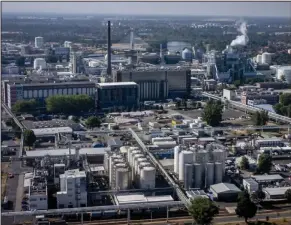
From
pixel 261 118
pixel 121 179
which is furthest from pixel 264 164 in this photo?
pixel 261 118

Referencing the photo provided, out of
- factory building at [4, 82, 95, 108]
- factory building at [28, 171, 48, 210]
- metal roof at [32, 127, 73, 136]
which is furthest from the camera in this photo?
factory building at [4, 82, 95, 108]

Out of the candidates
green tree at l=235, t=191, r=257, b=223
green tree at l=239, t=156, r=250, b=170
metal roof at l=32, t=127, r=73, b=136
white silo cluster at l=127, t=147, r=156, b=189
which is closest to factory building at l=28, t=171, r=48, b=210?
white silo cluster at l=127, t=147, r=156, b=189

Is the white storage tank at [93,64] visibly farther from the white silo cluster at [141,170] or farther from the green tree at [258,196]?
the green tree at [258,196]

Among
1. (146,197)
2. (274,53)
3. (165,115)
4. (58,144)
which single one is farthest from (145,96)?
(274,53)

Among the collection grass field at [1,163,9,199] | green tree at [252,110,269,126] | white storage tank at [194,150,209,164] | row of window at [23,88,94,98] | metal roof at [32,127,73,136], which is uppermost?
white storage tank at [194,150,209,164]

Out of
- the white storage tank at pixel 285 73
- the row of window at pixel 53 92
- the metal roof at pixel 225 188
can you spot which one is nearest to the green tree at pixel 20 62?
the row of window at pixel 53 92

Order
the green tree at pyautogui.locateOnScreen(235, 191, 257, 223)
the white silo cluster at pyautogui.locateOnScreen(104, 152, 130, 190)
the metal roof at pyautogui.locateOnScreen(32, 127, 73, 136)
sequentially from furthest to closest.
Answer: the metal roof at pyautogui.locateOnScreen(32, 127, 73, 136)
the white silo cluster at pyautogui.locateOnScreen(104, 152, 130, 190)
the green tree at pyautogui.locateOnScreen(235, 191, 257, 223)

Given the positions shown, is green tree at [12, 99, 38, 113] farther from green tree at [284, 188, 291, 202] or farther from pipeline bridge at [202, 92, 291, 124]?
green tree at [284, 188, 291, 202]
